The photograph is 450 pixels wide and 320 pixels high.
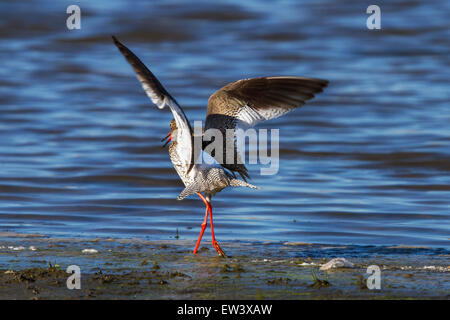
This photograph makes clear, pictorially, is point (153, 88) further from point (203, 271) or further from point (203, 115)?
point (203, 115)

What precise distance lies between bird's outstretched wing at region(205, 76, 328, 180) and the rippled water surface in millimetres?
1306

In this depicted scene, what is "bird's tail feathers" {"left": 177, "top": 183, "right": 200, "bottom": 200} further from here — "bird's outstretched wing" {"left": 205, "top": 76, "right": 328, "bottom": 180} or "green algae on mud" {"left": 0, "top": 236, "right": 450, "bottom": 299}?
"green algae on mud" {"left": 0, "top": 236, "right": 450, "bottom": 299}

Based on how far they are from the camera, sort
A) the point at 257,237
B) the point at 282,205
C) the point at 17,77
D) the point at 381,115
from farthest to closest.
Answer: the point at 17,77 → the point at 381,115 → the point at 282,205 → the point at 257,237

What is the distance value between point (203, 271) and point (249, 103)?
190 cm

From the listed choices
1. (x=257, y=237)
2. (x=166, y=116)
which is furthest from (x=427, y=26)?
(x=257, y=237)

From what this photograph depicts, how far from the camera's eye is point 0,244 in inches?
263

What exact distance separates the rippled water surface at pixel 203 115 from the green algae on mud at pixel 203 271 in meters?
0.79

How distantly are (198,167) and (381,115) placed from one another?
9106mm

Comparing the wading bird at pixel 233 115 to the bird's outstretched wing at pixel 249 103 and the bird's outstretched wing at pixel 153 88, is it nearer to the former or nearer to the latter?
the bird's outstretched wing at pixel 249 103

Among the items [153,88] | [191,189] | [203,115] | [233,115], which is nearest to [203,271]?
[191,189]

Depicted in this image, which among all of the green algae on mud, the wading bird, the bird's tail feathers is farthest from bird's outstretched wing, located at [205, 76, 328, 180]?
the green algae on mud

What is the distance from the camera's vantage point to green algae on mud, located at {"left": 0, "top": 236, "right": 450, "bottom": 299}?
5.02 m

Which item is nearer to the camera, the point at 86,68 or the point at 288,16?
the point at 86,68

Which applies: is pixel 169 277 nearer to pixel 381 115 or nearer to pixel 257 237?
pixel 257 237
